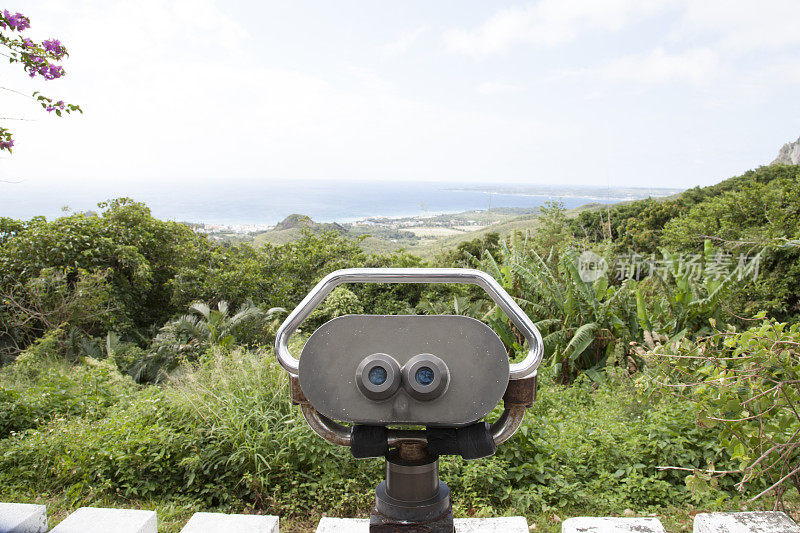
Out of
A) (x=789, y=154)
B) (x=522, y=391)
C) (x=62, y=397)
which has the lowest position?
(x=62, y=397)

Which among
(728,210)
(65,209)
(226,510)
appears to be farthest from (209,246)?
(728,210)

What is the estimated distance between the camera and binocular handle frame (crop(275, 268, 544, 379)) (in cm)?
93

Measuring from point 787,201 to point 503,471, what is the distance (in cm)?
637

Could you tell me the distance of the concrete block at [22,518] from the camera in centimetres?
189

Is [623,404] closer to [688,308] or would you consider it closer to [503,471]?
[503,471]

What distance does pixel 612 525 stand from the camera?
6.30 ft

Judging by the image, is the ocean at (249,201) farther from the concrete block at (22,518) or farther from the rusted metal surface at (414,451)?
the rusted metal surface at (414,451)

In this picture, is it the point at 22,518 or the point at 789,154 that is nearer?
the point at 22,518

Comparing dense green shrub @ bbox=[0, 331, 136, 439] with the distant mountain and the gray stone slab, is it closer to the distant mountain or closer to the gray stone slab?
Answer: the gray stone slab

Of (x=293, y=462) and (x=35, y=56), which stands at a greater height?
(x=35, y=56)

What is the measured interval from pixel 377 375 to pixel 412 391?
6 cm

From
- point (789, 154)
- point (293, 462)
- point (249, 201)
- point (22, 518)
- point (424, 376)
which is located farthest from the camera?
point (249, 201)

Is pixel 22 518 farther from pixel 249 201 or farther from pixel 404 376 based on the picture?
pixel 249 201

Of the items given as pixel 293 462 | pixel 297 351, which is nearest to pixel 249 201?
pixel 297 351
